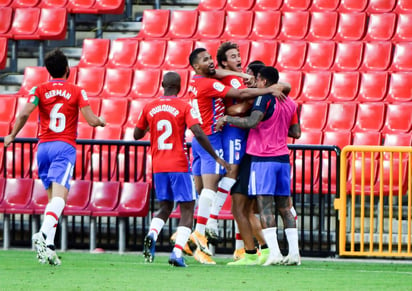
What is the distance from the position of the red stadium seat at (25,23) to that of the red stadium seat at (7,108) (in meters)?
1.66

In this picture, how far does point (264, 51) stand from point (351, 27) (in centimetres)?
138

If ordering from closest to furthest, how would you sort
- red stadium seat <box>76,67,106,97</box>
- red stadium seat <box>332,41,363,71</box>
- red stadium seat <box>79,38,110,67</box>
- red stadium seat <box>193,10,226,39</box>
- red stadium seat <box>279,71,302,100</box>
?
red stadium seat <box>279,71,302,100</box> < red stadium seat <box>332,41,363,71</box> < red stadium seat <box>76,67,106,97</box> < red stadium seat <box>193,10,226,39</box> < red stadium seat <box>79,38,110,67</box>

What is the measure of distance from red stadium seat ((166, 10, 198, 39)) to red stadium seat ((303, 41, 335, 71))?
211 cm

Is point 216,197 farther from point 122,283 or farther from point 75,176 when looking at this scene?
point 75,176

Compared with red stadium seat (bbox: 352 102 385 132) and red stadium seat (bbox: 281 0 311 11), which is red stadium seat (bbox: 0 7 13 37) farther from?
red stadium seat (bbox: 352 102 385 132)

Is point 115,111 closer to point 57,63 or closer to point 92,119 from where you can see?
point 57,63

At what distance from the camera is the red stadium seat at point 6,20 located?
1858 centimetres

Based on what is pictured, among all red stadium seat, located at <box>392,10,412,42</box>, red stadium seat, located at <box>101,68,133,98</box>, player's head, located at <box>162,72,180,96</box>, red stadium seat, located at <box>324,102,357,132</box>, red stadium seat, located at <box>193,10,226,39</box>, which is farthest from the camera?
red stadium seat, located at <box>193,10,226,39</box>

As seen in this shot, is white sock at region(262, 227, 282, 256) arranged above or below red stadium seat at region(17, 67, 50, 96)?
below

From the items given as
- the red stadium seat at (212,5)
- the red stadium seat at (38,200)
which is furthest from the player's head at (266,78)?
the red stadium seat at (212,5)

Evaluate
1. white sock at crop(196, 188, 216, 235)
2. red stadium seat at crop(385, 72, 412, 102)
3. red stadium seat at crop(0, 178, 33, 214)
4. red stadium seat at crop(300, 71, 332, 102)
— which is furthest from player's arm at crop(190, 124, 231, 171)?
red stadium seat at crop(385, 72, 412, 102)

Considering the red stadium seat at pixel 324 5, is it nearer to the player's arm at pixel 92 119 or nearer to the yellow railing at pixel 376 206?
the yellow railing at pixel 376 206

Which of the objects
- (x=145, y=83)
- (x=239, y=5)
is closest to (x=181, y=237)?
(x=145, y=83)

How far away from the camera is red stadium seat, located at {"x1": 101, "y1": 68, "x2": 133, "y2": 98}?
16.9 meters
